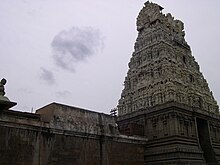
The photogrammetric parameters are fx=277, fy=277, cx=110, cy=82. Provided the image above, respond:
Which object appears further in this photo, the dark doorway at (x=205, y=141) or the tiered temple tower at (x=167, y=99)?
the dark doorway at (x=205, y=141)

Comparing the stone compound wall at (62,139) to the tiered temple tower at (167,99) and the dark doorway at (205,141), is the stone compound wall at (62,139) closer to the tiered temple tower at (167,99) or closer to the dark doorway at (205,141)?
the tiered temple tower at (167,99)

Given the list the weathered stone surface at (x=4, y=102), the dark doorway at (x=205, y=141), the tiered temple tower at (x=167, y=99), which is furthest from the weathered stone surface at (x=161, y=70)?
the weathered stone surface at (x=4, y=102)

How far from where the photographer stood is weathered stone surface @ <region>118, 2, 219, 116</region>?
32188 millimetres

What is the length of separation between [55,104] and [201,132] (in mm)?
18994

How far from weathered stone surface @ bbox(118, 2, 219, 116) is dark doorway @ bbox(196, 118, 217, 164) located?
1.94 m

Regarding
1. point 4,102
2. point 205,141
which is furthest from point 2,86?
point 205,141

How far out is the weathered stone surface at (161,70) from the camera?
3219 centimetres

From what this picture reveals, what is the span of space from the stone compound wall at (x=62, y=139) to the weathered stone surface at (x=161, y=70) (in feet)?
23.0

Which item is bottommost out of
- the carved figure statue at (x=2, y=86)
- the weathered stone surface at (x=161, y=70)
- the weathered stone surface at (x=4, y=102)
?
the weathered stone surface at (x=4, y=102)

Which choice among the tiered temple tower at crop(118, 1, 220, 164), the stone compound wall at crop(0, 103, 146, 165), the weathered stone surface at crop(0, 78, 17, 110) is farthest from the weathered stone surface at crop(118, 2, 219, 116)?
the weathered stone surface at crop(0, 78, 17, 110)

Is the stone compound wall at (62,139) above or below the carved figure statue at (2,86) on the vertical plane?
below

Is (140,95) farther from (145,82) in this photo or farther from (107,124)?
(107,124)

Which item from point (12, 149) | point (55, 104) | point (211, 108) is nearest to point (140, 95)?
point (211, 108)

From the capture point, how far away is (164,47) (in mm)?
34625
